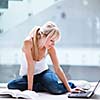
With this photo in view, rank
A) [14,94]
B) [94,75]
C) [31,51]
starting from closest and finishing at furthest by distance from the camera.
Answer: [14,94] < [31,51] < [94,75]

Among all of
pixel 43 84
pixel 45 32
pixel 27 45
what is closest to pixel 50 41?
pixel 45 32

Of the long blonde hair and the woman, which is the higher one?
the long blonde hair

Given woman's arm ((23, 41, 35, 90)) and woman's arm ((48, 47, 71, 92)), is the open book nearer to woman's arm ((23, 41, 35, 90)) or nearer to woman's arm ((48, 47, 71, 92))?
woman's arm ((23, 41, 35, 90))

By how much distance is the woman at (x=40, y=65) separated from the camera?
7.34ft

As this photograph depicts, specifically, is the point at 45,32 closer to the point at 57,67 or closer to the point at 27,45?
the point at 27,45

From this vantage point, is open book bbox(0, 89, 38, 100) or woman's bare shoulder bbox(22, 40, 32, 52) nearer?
open book bbox(0, 89, 38, 100)

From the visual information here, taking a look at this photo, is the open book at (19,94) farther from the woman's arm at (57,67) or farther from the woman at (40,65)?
the woman's arm at (57,67)

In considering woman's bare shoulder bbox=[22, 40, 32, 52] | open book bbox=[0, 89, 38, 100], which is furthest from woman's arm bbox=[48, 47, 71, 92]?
open book bbox=[0, 89, 38, 100]

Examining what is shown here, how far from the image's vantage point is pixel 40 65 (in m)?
2.41

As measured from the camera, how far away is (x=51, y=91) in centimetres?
232

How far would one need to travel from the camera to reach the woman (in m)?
2.24

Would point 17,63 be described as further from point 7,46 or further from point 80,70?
point 80,70

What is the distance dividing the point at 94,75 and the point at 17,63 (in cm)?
87

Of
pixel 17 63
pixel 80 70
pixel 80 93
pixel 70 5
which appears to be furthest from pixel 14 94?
pixel 70 5
